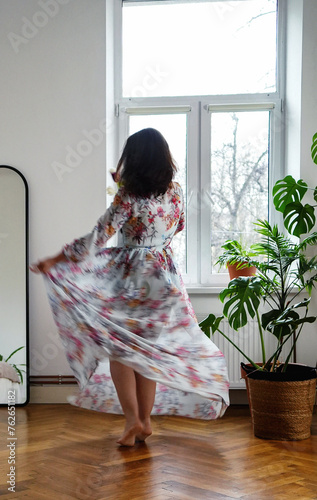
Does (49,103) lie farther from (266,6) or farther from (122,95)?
(266,6)

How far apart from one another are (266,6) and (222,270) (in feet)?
5.93

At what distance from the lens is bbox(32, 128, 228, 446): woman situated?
260cm

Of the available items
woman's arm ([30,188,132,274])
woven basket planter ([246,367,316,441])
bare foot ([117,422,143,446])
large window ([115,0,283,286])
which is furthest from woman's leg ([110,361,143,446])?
large window ([115,0,283,286])

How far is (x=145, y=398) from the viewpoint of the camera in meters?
2.93

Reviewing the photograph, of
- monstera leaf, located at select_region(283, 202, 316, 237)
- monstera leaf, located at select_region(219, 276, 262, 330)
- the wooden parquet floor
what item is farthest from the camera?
monstera leaf, located at select_region(283, 202, 316, 237)

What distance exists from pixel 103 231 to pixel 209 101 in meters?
1.81

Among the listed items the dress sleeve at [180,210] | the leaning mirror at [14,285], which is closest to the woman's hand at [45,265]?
the dress sleeve at [180,210]

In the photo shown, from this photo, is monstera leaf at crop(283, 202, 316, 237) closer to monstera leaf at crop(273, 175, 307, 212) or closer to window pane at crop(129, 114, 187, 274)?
monstera leaf at crop(273, 175, 307, 212)

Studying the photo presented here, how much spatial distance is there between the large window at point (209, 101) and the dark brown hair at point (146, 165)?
1.41 m

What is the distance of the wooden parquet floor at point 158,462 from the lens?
229 centimetres

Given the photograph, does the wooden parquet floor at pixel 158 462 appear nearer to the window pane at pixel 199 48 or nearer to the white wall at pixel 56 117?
the white wall at pixel 56 117

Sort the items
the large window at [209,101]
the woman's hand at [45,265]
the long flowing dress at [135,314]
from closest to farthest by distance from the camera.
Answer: the long flowing dress at [135,314], the woman's hand at [45,265], the large window at [209,101]

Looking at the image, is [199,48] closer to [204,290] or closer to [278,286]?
[204,290]

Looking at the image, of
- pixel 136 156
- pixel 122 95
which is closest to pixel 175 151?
pixel 122 95
